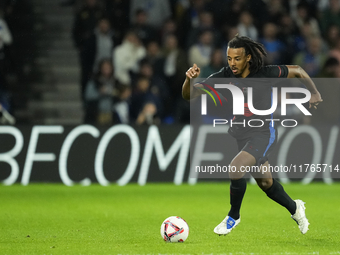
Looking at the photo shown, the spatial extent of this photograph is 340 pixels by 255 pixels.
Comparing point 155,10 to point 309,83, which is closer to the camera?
point 309,83

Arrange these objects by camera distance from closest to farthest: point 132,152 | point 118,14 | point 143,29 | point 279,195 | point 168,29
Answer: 1. point 279,195
2. point 132,152
3. point 168,29
4. point 143,29
5. point 118,14

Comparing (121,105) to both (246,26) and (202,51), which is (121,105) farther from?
(246,26)

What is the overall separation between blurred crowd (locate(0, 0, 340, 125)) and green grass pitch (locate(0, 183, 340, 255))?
78.0 inches

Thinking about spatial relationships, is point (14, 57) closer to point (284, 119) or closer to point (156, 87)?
point (156, 87)

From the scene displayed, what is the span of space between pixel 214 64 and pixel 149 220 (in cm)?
547

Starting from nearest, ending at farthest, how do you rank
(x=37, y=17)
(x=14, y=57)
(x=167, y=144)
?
(x=167, y=144) → (x=14, y=57) → (x=37, y=17)

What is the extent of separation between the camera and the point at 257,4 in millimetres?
13570

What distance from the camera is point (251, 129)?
582 centimetres

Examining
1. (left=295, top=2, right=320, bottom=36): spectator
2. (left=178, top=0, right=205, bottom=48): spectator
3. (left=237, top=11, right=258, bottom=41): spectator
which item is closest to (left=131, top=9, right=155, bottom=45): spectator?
(left=178, top=0, right=205, bottom=48): spectator

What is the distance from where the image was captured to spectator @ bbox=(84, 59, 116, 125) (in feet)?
39.3

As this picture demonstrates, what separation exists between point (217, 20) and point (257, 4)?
3.26 ft

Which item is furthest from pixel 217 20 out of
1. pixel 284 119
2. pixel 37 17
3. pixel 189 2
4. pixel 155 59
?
pixel 37 17

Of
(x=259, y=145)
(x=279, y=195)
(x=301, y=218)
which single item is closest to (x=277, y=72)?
(x=259, y=145)

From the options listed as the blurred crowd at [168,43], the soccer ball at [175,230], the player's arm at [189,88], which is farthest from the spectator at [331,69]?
the soccer ball at [175,230]
